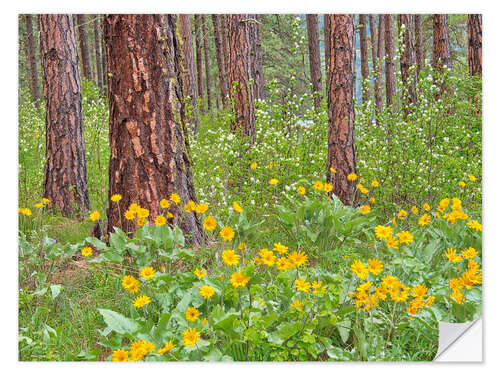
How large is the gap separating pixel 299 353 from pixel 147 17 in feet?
7.33

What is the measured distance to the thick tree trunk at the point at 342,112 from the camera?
14.3ft

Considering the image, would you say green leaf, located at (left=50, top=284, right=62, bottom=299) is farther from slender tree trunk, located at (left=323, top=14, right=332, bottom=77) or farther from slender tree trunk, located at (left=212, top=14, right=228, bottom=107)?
slender tree trunk, located at (left=212, top=14, right=228, bottom=107)

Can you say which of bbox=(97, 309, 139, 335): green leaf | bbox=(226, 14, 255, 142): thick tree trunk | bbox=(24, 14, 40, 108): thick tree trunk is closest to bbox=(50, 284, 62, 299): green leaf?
bbox=(97, 309, 139, 335): green leaf

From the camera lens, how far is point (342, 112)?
14.5 ft

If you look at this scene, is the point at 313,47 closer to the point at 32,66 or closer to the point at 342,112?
the point at 342,112

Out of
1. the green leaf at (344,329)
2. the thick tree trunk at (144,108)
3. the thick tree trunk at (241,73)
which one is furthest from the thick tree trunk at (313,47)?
the green leaf at (344,329)

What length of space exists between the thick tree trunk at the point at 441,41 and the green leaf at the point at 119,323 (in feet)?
15.5

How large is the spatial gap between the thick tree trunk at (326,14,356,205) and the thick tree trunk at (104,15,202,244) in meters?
1.75

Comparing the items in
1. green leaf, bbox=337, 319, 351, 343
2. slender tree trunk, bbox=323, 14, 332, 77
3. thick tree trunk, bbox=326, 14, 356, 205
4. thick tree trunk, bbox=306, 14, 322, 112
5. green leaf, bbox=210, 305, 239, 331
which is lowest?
green leaf, bbox=337, 319, 351, 343

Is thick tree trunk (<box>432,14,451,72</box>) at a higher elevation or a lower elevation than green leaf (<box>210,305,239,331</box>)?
higher

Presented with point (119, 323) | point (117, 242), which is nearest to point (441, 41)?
point (117, 242)

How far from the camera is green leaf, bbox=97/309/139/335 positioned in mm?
2375

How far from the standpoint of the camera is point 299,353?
2.35 meters

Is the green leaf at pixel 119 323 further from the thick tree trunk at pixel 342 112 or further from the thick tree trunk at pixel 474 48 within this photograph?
the thick tree trunk at pixel 474 48
